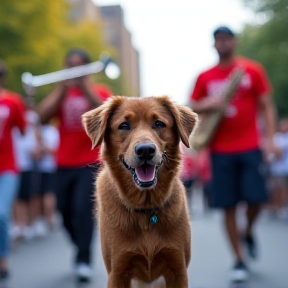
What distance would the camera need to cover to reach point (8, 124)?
8.34 m

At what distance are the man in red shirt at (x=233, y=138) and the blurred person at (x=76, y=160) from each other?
132 centimetres

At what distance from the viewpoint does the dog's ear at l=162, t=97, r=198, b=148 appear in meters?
4.52

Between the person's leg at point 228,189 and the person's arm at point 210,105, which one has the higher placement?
the person's arm at point 210,105

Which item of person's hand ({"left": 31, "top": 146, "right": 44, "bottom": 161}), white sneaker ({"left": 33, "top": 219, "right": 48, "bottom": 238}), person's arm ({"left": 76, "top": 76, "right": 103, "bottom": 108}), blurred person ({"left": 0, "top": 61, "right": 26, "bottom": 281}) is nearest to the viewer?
person's arm ({"left": 76, "top": 76, "right": 103, "bottom": 108})

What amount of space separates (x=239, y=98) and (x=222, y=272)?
7.15 ft

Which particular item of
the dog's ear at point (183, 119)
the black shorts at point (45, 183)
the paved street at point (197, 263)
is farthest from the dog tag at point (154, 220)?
the black shorts at point (45, 183)

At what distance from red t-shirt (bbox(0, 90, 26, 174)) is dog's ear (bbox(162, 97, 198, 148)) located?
12.9 ft

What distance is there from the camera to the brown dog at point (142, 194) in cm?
440

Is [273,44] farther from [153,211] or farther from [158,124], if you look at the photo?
[153,211]

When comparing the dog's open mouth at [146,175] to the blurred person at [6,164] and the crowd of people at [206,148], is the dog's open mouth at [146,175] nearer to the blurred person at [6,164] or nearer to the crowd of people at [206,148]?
the crowd of people at [206,148]

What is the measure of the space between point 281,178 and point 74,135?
9910 millimetres

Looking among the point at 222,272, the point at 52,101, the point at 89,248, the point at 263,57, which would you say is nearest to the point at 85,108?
the point at 52,101

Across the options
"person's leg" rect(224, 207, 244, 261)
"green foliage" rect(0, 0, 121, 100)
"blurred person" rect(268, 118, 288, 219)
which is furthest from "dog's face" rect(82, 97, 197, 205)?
"green foliage" rect(0, 0, 121, 100)

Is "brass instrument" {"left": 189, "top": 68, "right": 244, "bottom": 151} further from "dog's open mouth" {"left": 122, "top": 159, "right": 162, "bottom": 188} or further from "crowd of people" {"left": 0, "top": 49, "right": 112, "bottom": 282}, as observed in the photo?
"dog's open mouth" {"left": 122, "top": 159, "right": 162, "bottom": 188}
